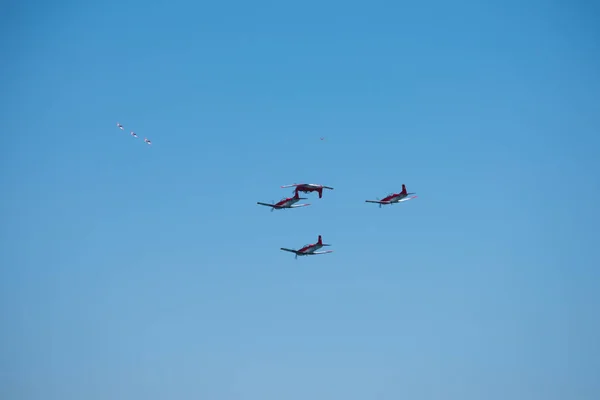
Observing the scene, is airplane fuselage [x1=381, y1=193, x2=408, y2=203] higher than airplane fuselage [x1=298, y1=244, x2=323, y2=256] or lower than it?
higher

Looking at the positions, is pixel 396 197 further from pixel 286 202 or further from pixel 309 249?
pixel 286 202

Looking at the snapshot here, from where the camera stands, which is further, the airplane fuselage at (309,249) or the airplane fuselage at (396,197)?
the airplane fuselage at (396,197)

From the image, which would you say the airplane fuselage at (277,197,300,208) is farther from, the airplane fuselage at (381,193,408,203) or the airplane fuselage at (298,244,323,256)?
the airplane fuselage at (381,193,408,203)

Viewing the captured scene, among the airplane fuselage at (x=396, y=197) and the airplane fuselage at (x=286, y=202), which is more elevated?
the airplane fuselage at (x=396, y=197)

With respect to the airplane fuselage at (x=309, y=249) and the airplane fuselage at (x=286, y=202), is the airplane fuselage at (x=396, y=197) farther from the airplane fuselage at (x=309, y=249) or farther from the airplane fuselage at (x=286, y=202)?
the airplane fuselage at (x=286, y=202)

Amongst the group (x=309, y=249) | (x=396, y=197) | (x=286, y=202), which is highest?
(x=396, y=197)

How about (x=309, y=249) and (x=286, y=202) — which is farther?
(x=309, y=249)

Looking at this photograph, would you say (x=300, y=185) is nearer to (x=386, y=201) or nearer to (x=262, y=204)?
(x=262, y=204)

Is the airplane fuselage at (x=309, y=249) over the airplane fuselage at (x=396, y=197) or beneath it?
beneath

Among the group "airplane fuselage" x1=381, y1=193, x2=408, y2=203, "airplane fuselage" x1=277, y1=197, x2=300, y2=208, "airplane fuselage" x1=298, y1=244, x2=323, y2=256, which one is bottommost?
"airplane fuselage" x1=298, y1=244, x2=323, y2=256

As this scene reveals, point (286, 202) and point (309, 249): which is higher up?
point (286, 202)

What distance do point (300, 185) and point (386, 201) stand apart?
958 inches

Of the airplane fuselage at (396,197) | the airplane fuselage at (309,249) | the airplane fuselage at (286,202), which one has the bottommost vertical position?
the airplane fuselage at (309,249)

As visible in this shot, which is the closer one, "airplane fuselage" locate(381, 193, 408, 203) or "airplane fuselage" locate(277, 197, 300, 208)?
"airplane fuselage" locate(277, 197, 300, 208)
